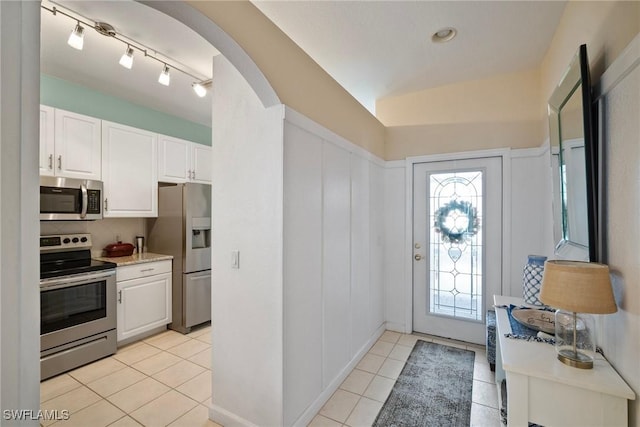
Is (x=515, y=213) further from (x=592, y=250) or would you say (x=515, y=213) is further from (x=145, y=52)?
(x=145, y=52)

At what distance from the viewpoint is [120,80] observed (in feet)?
9.64

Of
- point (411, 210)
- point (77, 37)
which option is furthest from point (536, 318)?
point (77, 37)

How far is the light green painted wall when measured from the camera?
2883mm

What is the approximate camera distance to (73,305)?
2.64 meters

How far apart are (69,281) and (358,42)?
3249 mm

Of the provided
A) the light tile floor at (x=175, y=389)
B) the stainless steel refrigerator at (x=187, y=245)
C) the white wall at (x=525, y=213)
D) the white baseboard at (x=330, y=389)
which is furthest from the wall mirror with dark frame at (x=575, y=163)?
the stainless steel refrigerator at (x=187, y=245)

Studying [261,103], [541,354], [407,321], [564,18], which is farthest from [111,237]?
[564,18]

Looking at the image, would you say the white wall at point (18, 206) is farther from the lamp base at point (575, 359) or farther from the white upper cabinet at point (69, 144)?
the white upper cabinet at point (69, 144)

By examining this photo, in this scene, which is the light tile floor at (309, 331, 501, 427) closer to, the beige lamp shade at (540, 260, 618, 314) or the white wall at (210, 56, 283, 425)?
the white wall at (210, 56, 283, 425)

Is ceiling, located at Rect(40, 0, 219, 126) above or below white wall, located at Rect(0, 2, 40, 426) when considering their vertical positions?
above

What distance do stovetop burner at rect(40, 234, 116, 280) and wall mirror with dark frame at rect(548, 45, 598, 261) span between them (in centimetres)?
371

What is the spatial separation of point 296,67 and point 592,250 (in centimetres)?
189

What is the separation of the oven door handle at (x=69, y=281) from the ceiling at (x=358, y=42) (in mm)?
1932

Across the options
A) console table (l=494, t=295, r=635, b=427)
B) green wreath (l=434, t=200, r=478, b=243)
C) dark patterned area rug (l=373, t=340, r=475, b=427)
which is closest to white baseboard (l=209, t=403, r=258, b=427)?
dark patterned area rug (l=373, t=340, r=475, b=427)
